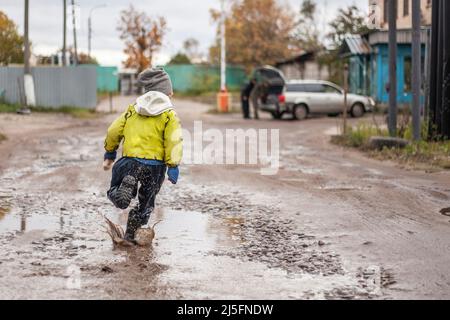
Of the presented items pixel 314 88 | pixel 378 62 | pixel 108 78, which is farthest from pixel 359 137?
pixel 108 78

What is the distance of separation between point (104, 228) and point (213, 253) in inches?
63.6

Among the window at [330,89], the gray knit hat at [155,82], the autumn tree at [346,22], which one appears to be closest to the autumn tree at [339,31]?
the autumn tree at [346,22]

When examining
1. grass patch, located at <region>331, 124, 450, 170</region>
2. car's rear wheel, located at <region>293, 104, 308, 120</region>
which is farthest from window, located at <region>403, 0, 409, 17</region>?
grass patch, located at <region>331, 124, 450, 170</region>

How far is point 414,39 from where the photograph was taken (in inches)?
651

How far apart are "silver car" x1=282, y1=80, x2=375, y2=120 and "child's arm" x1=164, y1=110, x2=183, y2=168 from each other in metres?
24.0

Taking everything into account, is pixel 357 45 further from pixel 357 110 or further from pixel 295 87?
pixel 295 87

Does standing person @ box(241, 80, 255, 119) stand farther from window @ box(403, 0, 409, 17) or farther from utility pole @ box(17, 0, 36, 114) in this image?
utility pole @ box(17, 0, 36, 114)

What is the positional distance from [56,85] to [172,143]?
29058 millimetres

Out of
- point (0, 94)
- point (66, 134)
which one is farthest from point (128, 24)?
point (66, 134)

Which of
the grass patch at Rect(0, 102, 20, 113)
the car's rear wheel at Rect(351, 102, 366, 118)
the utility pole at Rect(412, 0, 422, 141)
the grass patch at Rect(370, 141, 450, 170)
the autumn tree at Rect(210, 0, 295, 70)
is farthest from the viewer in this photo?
the autumn tree at Rect(210, 0, 295, 70)

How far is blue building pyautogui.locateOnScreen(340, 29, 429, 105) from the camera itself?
1289 inches

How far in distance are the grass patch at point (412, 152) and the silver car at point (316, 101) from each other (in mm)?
12255

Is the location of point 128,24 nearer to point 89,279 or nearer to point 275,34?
point 275,34

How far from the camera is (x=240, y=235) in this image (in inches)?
320
